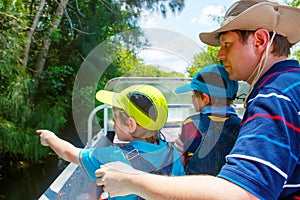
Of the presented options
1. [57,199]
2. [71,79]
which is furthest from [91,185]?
[71,79]

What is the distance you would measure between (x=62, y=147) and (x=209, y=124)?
58cm

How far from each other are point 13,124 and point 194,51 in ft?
16.8

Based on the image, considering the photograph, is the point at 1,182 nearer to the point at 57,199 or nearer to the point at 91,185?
the point at 91,185

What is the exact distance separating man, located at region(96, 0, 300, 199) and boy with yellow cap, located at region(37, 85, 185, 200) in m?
0.24

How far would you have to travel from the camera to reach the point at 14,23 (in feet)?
15.0

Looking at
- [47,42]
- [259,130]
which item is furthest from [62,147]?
[47,42]

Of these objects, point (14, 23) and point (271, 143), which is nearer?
point (271, 143)

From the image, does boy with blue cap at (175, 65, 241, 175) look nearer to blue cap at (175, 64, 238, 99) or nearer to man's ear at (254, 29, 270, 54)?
blue cap at (175, 64, 238, 99)

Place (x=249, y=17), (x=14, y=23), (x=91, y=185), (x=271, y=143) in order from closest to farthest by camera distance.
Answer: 1. (x=271, y=143)
2. (x=249, y=17)
3. (x=91, y=185)
4. (x=14, y=23)

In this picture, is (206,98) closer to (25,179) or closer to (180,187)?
(180,187)

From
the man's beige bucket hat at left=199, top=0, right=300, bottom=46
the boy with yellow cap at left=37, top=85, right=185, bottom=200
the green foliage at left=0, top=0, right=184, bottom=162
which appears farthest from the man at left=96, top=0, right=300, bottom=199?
the green foliage at left=0, top=0, right=184, bottom=162

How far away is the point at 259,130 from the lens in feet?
1.75

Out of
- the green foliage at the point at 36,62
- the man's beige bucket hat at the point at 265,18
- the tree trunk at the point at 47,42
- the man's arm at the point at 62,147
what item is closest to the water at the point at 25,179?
the green foliage at the point at 36,62

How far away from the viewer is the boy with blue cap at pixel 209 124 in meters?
1.04
